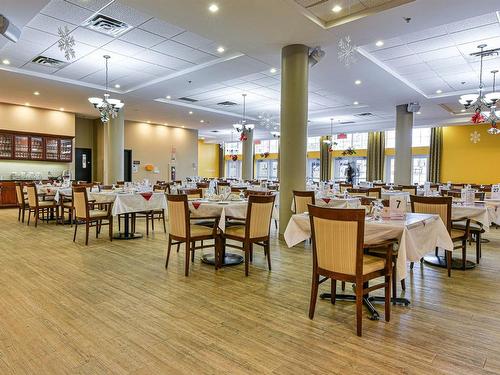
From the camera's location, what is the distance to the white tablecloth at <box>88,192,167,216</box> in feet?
20.3

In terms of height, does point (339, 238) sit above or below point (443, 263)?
above

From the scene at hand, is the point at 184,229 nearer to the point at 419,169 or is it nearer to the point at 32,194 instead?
the point at 32,194

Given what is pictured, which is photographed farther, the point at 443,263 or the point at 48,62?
the point at 48,62

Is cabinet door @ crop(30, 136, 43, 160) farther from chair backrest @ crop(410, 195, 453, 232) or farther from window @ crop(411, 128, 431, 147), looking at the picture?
window @ crop(411, 128, 431, 147)

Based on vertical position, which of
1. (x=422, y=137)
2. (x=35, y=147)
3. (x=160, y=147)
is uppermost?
(x=422, y=137)

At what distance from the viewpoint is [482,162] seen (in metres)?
16.1

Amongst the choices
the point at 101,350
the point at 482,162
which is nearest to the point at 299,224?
the point at 101,350

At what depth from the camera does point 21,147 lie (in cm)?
1243

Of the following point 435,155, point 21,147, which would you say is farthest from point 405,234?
point 435,155

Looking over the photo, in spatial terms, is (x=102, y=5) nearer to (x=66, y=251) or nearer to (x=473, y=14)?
(x=66, y=251)

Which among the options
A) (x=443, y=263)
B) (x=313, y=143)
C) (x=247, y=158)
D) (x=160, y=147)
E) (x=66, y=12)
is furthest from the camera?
(x=313, y=143)

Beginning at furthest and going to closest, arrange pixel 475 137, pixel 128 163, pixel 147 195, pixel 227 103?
pixel 475 137
pixel 128 163
pixel 227 103
pixel 147 195

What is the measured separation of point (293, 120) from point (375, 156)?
14943 millimetres

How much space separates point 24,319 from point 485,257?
615 cm
